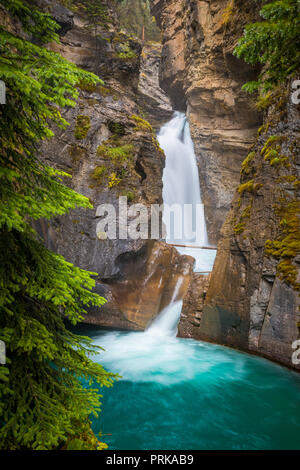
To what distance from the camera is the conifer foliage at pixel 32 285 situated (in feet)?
7.07

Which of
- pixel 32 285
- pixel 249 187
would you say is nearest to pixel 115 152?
pixel 249 187

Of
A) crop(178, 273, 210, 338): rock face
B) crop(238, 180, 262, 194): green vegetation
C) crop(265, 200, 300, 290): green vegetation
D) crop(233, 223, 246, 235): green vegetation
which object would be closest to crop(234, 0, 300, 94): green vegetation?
crop(265, 200, 300, 290): green vegetation

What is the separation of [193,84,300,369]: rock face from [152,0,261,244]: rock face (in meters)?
10.8

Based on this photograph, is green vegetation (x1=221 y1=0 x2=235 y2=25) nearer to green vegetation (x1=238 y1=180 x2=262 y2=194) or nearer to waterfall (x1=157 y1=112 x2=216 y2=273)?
waterfall (x1=157 y1=112 x2=216 y2=273)

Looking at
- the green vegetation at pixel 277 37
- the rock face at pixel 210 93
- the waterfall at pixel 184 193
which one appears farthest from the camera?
the waterfall at pixel 184 193

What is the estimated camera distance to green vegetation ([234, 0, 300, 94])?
4.34m

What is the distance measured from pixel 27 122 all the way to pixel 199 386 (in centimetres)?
670

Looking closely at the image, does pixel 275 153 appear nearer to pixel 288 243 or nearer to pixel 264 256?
pixel 288 243

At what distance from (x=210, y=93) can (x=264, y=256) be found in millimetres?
17805

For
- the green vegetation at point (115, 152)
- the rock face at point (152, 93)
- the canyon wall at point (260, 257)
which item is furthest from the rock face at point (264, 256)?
the rock face at point (152, 93)

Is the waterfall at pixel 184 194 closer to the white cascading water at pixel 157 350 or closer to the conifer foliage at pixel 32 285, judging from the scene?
the white cascading water at pixel 157 350

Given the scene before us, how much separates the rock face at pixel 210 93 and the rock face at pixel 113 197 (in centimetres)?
860

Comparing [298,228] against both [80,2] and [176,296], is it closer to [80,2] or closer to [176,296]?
[176,296]

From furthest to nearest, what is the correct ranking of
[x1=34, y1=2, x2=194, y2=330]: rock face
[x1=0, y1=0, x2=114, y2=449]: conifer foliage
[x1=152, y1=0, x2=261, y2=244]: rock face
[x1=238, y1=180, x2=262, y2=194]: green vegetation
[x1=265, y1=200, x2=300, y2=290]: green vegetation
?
[x1=152, y1=0, x2=261, y2=244]: rock face
[x1=34, y1=2, x2=194, y2=330]: rock face
[x1=238, y1=180, x2=262, y2=194]: green vegetation
[x1=265, y1=200, x2=300, y2=290]: green vegetation
[x1=0, y1=0, x2=114, y2=449]: conifer foliage
